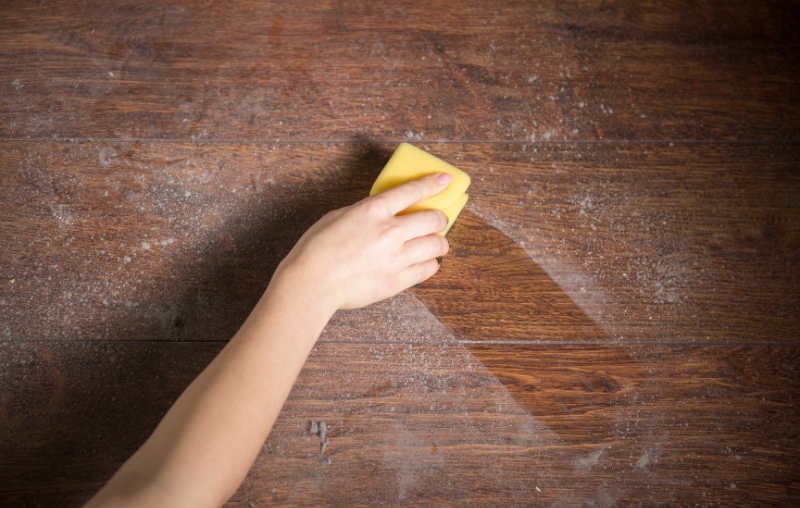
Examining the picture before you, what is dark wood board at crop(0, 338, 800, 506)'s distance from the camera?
0.75m

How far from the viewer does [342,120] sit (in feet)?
2.84

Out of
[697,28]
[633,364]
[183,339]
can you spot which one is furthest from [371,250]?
[697,28]

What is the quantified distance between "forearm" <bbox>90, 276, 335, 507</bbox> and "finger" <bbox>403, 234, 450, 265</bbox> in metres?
0.15

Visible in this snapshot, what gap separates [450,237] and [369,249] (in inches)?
7.4

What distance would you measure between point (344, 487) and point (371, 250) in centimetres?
36

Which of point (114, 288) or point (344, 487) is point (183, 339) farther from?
point (344, 487)

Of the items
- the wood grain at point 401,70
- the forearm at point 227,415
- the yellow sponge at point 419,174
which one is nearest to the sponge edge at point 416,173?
the yellow sponge at point 419,174

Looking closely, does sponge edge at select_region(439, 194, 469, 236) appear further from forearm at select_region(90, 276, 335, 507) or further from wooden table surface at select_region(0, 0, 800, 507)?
forearm at select_region(90, 276, 335, 507)

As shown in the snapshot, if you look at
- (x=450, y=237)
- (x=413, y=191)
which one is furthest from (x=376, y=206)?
(x=450, y=237)

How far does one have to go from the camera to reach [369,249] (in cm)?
68

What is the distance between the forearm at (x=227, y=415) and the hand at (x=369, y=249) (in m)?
0.03

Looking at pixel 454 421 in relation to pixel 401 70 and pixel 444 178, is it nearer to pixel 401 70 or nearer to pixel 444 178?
pixel 444 178

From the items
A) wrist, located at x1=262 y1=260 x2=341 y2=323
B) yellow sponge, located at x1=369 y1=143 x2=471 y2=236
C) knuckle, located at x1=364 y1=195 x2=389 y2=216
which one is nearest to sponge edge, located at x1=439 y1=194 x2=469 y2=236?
yellow sponge, located at x1=369 y1=143 x2=471 y2=236

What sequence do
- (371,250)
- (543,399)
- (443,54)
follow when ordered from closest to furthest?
(371,250) → (543,399) → (443,54)
